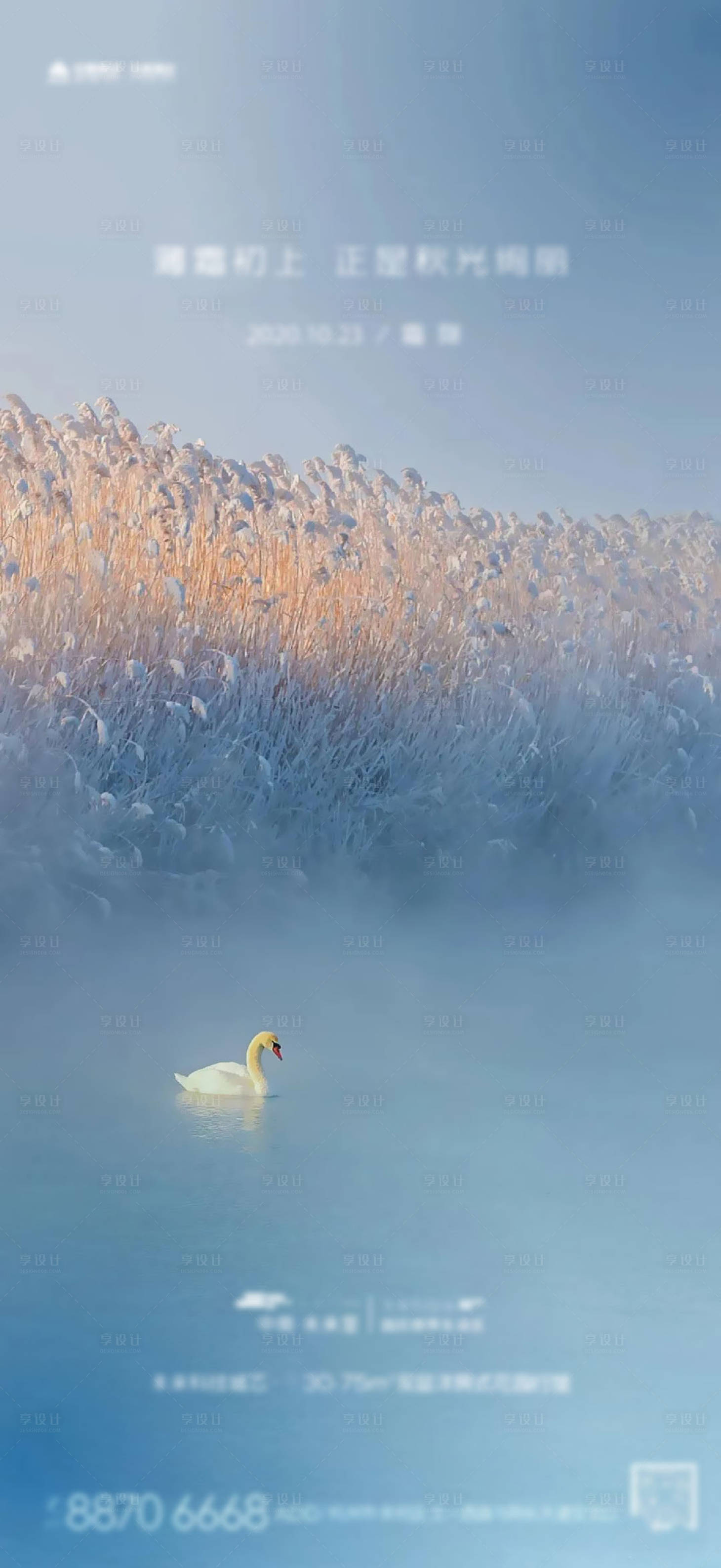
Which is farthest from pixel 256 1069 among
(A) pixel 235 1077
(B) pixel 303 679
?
(B) pixel 303 679

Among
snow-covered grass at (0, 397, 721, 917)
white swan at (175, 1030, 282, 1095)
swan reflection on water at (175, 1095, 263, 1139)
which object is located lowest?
swan reflection on water at (175, 1095, 263, 1139)

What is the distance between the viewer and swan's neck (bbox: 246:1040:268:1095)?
3816 millimetres

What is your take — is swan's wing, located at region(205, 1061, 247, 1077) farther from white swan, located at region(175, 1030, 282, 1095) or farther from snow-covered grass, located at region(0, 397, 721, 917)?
snow-covered grass, located at region(0, 397, 721, 917)

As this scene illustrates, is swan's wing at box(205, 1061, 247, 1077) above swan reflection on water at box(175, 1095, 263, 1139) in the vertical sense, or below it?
above

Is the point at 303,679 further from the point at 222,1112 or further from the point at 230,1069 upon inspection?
the point at 222,1112

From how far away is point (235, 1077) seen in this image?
3791 mm

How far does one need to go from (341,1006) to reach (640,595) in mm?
3555

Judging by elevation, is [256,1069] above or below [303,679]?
below

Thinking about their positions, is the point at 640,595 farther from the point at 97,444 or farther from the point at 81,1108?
the point at 81,1108

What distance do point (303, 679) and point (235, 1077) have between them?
2107 millimetres

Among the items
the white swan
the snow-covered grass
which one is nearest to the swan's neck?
the white swan

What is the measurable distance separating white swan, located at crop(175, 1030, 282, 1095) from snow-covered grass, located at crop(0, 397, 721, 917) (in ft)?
2.69

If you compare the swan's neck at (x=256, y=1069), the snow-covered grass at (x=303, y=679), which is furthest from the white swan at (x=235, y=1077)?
the snow-covered grass at (x=303, y=679)

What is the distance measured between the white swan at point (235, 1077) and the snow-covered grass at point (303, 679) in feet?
2.69
